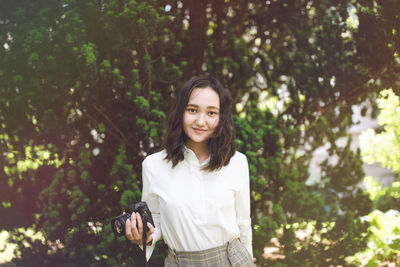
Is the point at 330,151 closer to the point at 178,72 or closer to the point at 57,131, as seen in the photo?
the point at 178,72

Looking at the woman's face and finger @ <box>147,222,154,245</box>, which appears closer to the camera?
finger @ <box>147,222,154,245</box>

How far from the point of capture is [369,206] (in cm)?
312

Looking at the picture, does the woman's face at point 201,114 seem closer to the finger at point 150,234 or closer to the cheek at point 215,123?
the cheek at point 215,123

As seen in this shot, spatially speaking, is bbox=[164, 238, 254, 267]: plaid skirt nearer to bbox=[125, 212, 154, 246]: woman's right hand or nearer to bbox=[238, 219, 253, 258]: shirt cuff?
bbox=[238, 219, 253, 258]: shirt cuff

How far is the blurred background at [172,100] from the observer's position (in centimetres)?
Result: 249

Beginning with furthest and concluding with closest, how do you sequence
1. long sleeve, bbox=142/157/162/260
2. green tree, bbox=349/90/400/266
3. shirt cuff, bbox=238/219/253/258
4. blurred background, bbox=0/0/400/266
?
green tree, bbox=349/90/400/266 < blurred background, bbox=0/0/400/266 < shirt cuff, bbox=238/219/253/258 < long sleeve, bbox=142/157/162/260

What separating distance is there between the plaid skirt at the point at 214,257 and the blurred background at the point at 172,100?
0.71 m

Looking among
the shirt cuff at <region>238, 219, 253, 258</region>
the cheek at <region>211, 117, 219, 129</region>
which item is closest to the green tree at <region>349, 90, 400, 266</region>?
the shirt cuff at <region>238, 219, 253, 258</region>

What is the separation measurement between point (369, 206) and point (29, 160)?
323 cm

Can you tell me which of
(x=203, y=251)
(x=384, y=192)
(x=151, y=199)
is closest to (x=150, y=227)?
(x=151, y=199)

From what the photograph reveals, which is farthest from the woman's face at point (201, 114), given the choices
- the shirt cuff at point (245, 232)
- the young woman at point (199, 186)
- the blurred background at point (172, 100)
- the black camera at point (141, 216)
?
the blurred background at point (172, 100)

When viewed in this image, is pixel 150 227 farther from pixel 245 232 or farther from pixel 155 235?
pixel 245 232

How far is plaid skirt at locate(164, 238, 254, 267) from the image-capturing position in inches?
67.7

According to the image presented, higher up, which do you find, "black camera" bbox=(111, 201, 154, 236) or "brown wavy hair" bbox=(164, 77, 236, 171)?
"brown wavy hair" bbox=(164, 77, 236, 171)
